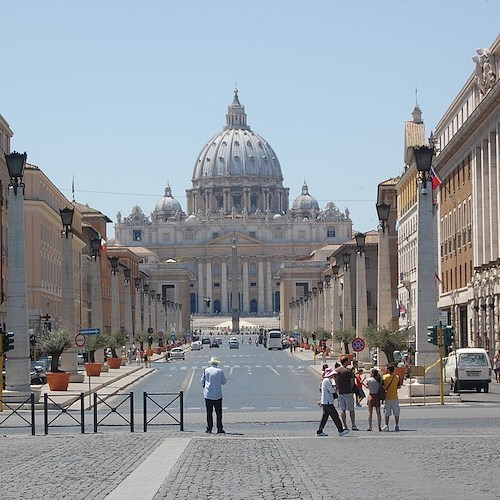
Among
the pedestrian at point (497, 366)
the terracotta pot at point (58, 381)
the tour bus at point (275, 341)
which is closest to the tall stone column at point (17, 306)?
the terracotta pot at point (58, 381)

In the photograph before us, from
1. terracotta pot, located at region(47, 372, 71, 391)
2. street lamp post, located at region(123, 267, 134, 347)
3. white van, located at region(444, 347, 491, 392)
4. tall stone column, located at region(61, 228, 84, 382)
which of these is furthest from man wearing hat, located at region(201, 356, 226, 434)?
street lamp post, located at region(123, 267, 134, 347)

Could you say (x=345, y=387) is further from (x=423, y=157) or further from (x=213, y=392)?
(x=423, y=157)

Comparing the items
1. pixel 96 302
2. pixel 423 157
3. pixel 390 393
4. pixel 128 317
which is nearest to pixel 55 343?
pixel 96 302

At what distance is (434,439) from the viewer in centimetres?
2486

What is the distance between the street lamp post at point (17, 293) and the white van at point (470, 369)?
1419cm

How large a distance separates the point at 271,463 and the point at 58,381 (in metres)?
26.4

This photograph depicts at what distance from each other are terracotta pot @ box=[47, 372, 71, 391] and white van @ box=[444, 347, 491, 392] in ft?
38.7

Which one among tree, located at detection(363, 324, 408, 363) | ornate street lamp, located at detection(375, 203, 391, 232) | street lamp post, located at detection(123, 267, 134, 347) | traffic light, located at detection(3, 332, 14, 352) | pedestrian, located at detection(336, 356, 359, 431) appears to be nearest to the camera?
pedestrian, located at detection(336, 356, 359, 431)

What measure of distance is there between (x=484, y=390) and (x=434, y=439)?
22.4 m

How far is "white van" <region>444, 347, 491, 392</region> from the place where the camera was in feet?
151

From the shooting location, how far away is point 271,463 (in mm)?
20469

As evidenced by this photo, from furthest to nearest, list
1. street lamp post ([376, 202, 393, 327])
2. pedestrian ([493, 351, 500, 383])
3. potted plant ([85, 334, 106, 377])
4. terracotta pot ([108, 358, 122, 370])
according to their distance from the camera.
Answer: terracotta pot ([108, 358, 122, 370]), potted plant ([85, 334, 106, 377]), pedestrian ([493, 351, 500, 383]), street lamp post ([376, 202, 393, 327])

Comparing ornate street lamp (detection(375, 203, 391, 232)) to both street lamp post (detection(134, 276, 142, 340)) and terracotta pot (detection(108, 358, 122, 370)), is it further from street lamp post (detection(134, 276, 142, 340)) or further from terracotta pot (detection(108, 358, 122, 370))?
street lamp post (detection(134, 276, 142, 340))

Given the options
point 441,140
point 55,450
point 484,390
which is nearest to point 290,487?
point 55,450
